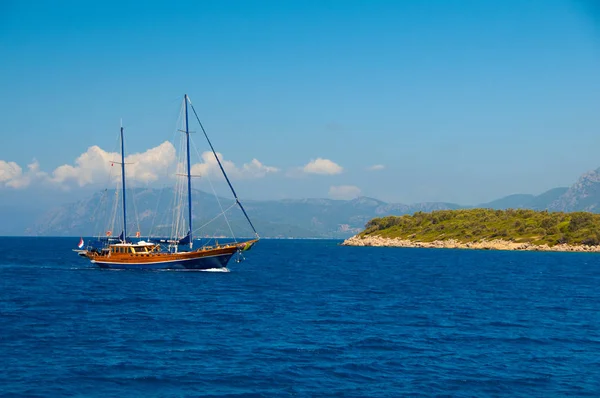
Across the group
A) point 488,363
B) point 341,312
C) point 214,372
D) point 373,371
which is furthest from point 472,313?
point 214,372

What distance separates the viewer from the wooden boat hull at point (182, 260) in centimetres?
9388

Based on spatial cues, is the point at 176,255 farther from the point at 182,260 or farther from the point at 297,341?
the point at 297,341

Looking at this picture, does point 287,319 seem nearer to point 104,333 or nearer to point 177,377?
point 104,333

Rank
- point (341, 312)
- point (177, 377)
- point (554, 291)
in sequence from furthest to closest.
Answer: point (554, 291) → point (341, 312) → point (177, 377)

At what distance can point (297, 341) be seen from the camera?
40062 millimetres

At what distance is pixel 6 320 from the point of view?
48.2 m

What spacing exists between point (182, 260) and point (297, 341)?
56636 mm

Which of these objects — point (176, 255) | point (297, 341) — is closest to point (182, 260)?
point (176, 255)

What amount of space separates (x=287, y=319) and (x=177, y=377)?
19.0 m

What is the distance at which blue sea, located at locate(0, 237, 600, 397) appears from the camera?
98.1 ft

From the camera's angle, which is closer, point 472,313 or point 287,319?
point 287,319

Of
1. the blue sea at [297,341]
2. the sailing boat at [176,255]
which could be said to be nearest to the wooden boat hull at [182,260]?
the sailing boat at [176,255]

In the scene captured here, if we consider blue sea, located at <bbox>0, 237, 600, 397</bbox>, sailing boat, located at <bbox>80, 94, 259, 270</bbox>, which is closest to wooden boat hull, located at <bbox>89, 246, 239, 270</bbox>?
sailing boat, located at <bbox>80, 94, 259, 270</bbox>

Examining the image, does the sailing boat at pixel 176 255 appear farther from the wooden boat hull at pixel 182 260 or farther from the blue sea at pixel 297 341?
the blue sea at pixel 297 341
